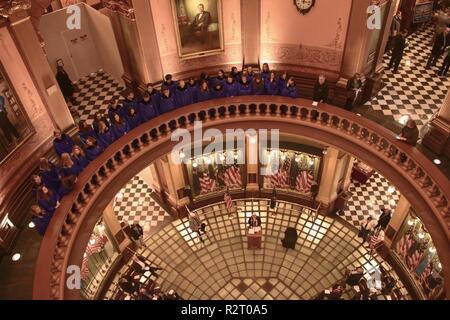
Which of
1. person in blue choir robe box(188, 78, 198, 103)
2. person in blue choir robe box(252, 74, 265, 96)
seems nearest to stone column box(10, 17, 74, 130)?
person in blue choir robe box(188, 78, 198, 103)

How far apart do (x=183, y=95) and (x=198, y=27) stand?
2.70m

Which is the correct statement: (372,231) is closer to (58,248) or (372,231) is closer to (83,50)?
(58,248)

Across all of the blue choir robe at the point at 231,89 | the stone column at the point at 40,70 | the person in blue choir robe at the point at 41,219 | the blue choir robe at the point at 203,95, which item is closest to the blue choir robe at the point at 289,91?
the blue choir robe at the point at 231,89

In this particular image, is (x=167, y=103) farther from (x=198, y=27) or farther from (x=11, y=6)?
(x=11, y=6)

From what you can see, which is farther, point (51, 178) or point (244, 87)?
point (244, 87)

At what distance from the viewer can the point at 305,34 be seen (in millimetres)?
14156

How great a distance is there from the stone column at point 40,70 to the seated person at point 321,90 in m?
7.56

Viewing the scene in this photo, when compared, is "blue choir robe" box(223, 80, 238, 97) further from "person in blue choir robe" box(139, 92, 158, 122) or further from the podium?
the podium

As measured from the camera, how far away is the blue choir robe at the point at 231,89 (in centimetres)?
1305

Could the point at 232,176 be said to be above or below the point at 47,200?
below

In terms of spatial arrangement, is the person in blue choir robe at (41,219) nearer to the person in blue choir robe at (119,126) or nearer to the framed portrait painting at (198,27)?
the person in blue choir robe at (119,126)

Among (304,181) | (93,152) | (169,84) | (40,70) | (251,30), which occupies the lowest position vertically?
(304,181)

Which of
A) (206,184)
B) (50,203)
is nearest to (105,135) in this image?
(50,203)

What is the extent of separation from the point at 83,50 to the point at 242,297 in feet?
37.6
